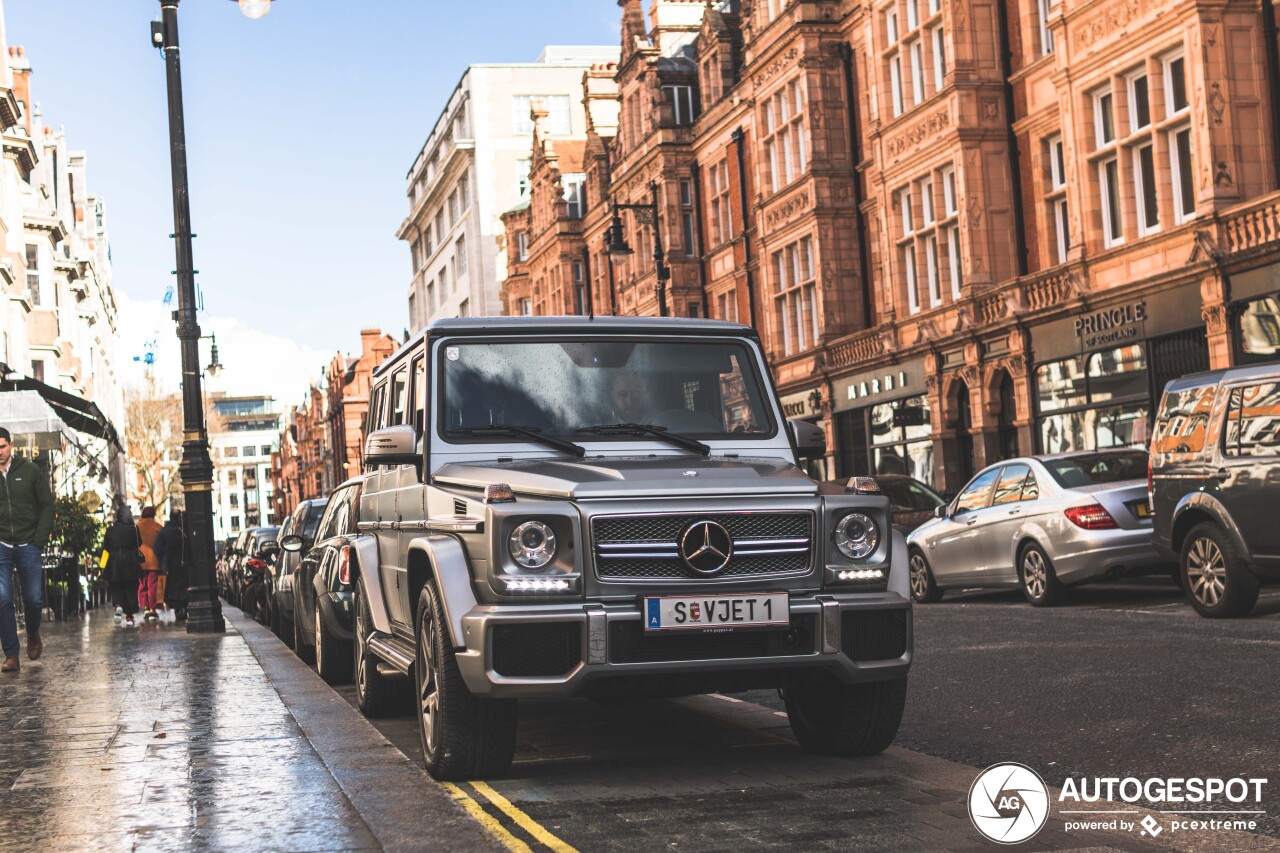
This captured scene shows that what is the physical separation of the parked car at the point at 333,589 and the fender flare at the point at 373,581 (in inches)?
60.5

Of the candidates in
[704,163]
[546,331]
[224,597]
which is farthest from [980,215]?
[224,597]

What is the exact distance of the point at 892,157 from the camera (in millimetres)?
32406

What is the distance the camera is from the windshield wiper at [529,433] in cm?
744

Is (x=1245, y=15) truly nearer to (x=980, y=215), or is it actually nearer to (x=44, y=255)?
(x=980, y=215)

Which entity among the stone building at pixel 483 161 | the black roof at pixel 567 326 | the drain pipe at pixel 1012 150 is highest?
the stone building at pixel 483 161

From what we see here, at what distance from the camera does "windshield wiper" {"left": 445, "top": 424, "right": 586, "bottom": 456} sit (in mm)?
7441

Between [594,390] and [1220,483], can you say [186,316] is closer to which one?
[1220,483]

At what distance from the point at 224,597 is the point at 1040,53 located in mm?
29280

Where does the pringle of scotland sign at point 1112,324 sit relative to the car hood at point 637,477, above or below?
above

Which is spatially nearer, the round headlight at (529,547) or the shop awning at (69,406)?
the round headlight at (529,547)

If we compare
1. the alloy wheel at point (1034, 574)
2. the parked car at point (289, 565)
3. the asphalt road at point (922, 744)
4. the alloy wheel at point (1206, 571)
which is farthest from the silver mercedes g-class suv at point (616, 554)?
the parked car at point (289, 565)

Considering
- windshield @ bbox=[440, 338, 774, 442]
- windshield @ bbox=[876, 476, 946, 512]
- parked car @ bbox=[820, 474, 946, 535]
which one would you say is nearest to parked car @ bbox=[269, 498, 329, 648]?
parked car @ bbox=[820, 474, 946, 535]

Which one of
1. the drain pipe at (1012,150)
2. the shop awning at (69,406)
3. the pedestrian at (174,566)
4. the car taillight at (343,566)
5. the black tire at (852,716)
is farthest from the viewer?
the drain pipe at (1012,150)

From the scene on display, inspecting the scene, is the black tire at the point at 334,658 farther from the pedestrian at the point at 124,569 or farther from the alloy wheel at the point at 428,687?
the pedestrian at the point at 124,569
